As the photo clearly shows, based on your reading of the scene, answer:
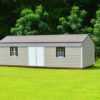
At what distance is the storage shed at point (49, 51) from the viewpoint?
25.8 metres

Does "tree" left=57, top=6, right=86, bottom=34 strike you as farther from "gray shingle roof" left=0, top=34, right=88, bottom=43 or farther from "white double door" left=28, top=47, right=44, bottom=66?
"white double door" left=28, top=47, right=44, bottom=66

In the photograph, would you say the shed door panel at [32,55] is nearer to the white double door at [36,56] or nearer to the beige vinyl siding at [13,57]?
the white double door at [36,56]

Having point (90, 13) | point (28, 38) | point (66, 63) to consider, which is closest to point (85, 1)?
point (90, 13)

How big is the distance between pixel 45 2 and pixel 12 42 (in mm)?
27067

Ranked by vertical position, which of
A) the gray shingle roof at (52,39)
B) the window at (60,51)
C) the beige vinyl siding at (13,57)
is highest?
the gray shingle roof at (52,39)

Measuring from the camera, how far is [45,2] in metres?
54.2

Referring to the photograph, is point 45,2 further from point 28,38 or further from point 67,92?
point 67,92

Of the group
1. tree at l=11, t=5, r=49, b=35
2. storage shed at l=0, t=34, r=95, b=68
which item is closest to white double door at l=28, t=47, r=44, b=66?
storage shed at l=0, t=34, r=95, b=68

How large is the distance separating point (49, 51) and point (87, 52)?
3.95m

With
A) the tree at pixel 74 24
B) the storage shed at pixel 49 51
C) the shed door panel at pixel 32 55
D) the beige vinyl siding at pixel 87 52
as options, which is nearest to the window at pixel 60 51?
the storage shed at pixel 49 51

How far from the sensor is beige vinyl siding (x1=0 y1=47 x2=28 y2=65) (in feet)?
92.5

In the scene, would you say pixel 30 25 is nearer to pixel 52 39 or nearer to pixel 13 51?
pixel 13 51

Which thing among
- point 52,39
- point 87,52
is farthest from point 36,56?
point 87,52

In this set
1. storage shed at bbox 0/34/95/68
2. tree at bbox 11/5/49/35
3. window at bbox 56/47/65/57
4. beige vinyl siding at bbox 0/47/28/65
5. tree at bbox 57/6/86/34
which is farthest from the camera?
tree at bbox 11/5/49/35
